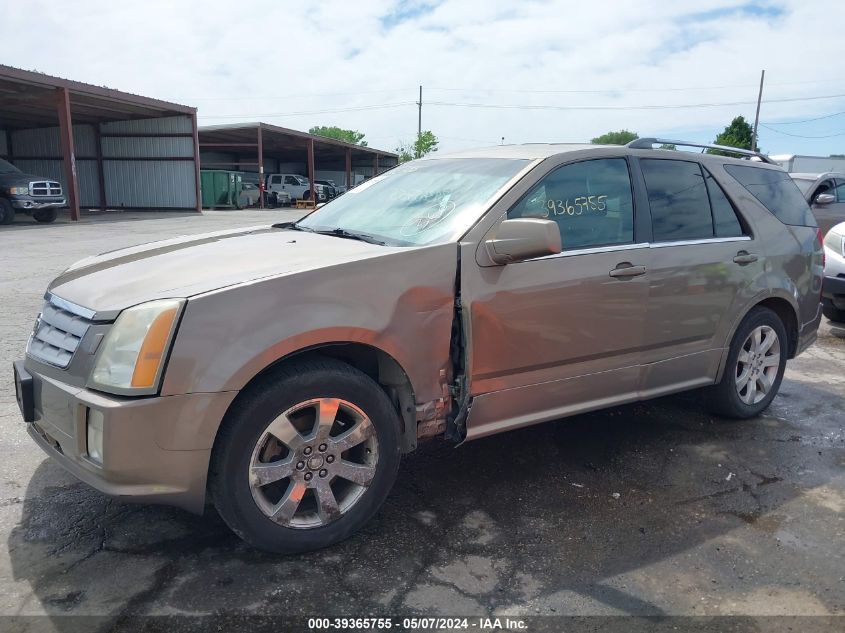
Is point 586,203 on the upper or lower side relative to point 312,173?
lower

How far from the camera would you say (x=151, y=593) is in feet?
8.32

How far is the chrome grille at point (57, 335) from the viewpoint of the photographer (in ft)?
8.74

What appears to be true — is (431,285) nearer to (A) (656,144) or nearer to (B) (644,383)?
(B) (644,383)

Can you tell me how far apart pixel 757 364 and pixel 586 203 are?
1.91 m

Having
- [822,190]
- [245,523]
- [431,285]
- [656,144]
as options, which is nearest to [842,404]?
[656,144]

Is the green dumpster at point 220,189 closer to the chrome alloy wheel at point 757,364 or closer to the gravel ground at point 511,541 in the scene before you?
the gravel ground at point 511,541

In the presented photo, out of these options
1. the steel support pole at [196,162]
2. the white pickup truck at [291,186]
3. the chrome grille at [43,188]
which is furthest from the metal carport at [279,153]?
the chrome grille at [43,188]

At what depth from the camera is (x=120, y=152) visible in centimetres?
3038

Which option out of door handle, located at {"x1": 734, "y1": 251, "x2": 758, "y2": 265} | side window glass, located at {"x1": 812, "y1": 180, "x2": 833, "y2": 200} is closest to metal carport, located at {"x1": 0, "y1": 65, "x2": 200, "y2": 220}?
side window glass, located at {"x1": 812, "y1": 180, "x2": 833, "y2": 200}

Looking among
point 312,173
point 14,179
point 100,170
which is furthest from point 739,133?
point 14,179

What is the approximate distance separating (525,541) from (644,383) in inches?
53.2

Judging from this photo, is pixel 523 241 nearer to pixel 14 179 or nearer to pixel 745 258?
pixel 745 258

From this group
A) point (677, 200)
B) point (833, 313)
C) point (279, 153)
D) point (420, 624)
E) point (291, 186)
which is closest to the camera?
point (420, 624)

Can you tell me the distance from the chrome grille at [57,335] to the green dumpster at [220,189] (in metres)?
32.1
